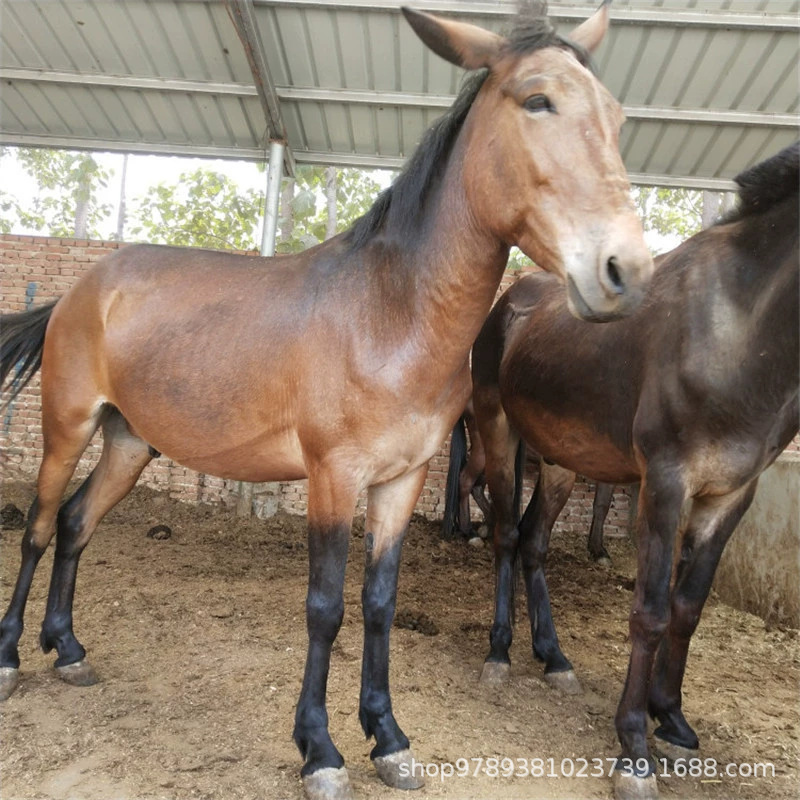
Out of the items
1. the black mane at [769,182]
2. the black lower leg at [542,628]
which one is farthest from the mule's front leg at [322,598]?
the black mane at [769,182]

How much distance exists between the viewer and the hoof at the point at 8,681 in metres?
3.18

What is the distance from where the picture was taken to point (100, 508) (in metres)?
3.71

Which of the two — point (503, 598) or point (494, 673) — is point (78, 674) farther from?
point (503, 598)

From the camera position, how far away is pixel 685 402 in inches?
107

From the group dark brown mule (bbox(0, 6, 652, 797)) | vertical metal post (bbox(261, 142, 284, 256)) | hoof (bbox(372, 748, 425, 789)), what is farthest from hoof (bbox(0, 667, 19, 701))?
vertical metal post (bbox(261, 142, 284, 256))

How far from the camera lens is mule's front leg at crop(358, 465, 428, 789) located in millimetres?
2641

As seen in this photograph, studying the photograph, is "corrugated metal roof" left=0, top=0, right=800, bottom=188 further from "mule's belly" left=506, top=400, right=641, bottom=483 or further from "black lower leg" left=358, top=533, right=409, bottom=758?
"black lower leg" left=358, top=533, right=409, bottom=758

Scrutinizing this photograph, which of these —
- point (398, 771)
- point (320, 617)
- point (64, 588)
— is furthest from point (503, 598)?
point (64, 588)

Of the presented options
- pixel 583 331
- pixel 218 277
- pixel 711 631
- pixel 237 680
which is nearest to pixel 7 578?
pixel 237 680

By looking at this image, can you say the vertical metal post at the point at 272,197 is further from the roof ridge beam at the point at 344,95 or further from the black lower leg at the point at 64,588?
the black lower leg at the point at 64,588

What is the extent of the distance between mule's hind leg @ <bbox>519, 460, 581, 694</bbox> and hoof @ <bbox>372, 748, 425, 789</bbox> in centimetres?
138

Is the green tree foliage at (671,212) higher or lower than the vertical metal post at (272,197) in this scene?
higher

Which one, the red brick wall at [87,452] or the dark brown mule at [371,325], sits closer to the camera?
the dark brown mule at [371,325]

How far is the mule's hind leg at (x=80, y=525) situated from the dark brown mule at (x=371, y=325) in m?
0.02
